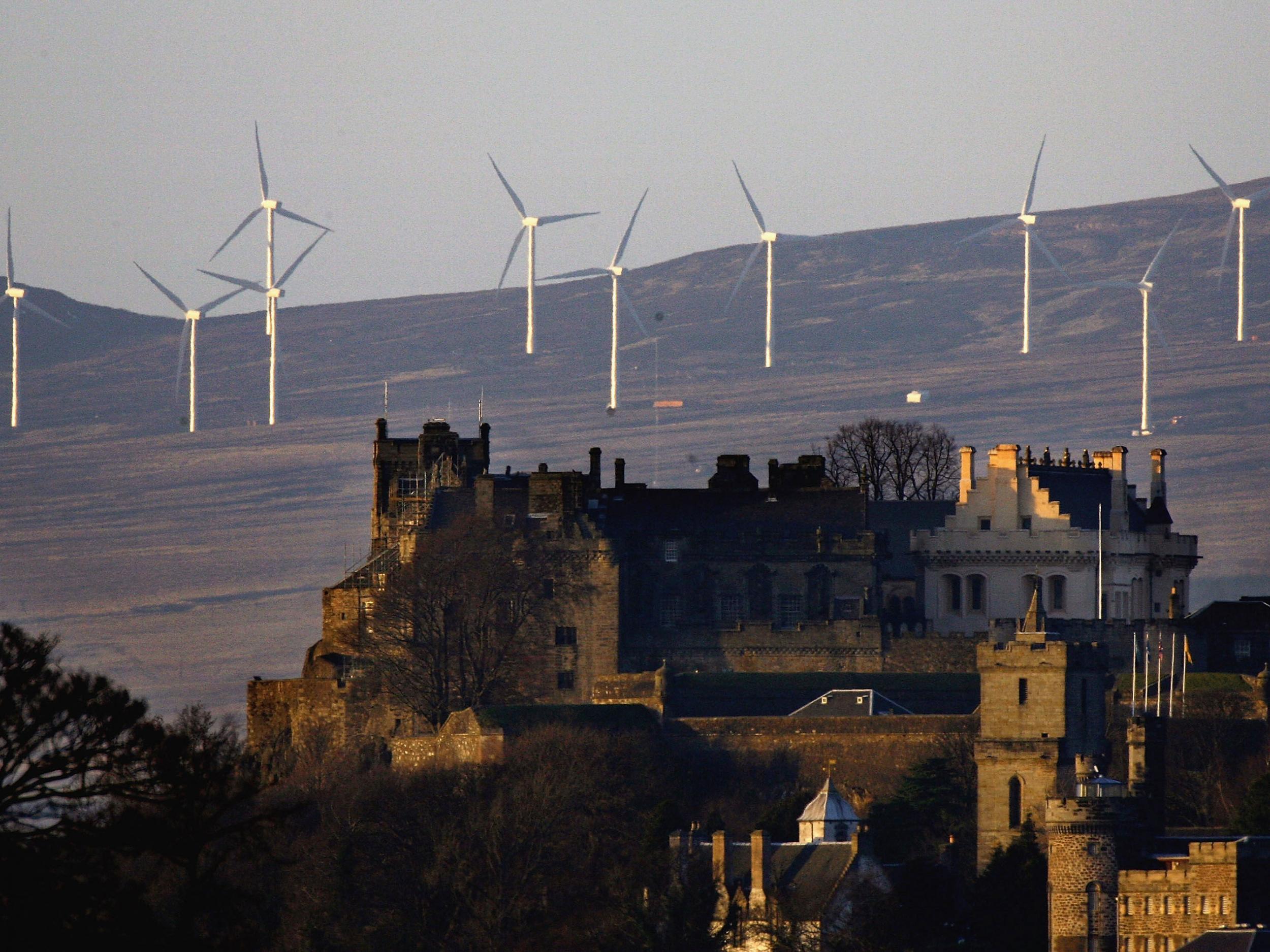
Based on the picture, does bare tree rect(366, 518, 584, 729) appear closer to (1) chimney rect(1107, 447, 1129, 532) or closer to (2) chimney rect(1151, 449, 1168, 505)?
(1) chimney rect(1107, 447, 1129, 532)

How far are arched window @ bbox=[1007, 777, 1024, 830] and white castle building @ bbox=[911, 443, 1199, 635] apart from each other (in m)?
24.1

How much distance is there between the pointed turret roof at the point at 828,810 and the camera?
→ 90.9 m

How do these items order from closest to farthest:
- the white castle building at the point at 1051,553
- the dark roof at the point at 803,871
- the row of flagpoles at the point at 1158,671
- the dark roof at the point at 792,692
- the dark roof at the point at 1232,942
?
the dark roof at the point at 1232,942, the dark roof at the point at 803,871, the row of flagpoles at the point at 1158,671, the dark roof at the point at 792,692, the white castle building at the point at 1051,553

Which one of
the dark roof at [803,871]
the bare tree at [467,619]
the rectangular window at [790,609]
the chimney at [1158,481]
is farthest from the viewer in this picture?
the chimney at [1158,481]

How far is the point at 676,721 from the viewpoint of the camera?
103 meters

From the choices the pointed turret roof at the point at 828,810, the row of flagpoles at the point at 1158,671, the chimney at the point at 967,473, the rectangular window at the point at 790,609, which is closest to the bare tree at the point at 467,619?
the rectangular window at the point at 790,609

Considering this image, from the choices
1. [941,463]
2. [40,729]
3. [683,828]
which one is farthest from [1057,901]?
[941,463]

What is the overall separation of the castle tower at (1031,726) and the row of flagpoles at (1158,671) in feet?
15.4

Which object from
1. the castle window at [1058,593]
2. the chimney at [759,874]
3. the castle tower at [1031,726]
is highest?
the castle window at [1058,593]

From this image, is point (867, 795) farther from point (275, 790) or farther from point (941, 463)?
point (941, 463)

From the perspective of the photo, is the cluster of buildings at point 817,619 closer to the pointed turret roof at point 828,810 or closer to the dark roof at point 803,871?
the pointed turret roof at point 828,810

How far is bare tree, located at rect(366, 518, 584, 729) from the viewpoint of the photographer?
10994 centimetres

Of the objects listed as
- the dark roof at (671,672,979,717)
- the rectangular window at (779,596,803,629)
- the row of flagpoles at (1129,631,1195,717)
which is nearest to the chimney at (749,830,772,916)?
the row of flagpoles at (1129,631,1195,717)

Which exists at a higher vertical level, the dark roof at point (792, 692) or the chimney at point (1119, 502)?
the chimney at point (1119, 502)
